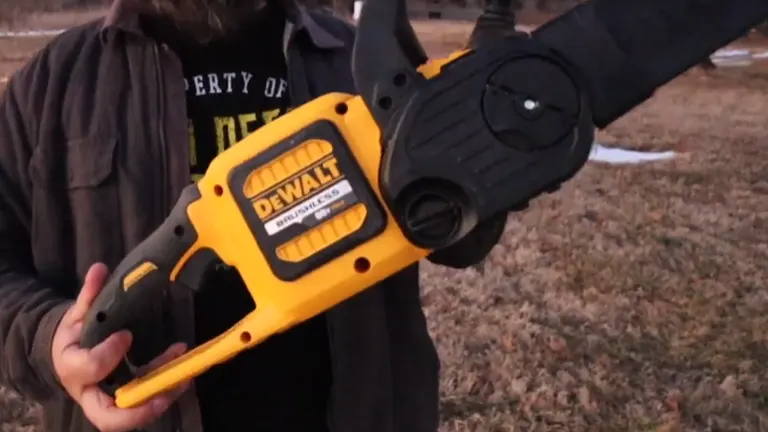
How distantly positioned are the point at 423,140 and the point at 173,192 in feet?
0.82

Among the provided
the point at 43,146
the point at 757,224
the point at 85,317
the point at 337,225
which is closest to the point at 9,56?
the point at 43,146

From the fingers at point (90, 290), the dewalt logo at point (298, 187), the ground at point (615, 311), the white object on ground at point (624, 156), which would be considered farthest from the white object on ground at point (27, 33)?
the white object on ground at point (624, 156)

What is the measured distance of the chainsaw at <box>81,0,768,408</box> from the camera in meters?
0.35

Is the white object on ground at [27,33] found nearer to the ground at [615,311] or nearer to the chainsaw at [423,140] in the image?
the ground at [615,311]

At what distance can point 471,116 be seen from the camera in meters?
0.35

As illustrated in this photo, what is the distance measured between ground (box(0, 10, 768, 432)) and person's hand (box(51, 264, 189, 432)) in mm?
575

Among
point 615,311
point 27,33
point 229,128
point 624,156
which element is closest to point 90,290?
point 229,128

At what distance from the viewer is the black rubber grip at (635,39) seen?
1.14 feet

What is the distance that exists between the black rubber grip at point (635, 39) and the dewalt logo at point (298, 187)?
0.11 metres

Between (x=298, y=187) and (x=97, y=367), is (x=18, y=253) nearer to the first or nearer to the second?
(x=97, y=367)

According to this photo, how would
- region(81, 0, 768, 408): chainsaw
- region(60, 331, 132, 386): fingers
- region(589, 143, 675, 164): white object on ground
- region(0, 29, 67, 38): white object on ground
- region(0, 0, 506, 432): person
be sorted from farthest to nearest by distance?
1. region(589, 143, 675, 164): white object on ground
2. region(0, 29, 67, 38): white object on ground
3. region(0, 0, 506, 432): person
4. region(60, 331, 132, 386): fingers
5. region(81, 0, 768, 408): chainsaw

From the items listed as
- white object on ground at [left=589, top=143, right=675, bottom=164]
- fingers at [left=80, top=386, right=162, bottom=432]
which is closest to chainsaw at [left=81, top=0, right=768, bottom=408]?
fingers at [left=80, top=386, right=162, bottom=432]

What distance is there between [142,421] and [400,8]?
10.6 inches

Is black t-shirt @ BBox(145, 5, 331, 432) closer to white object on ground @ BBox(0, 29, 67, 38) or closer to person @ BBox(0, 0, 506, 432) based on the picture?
person @ BBox(0, 0, 506, 432)
